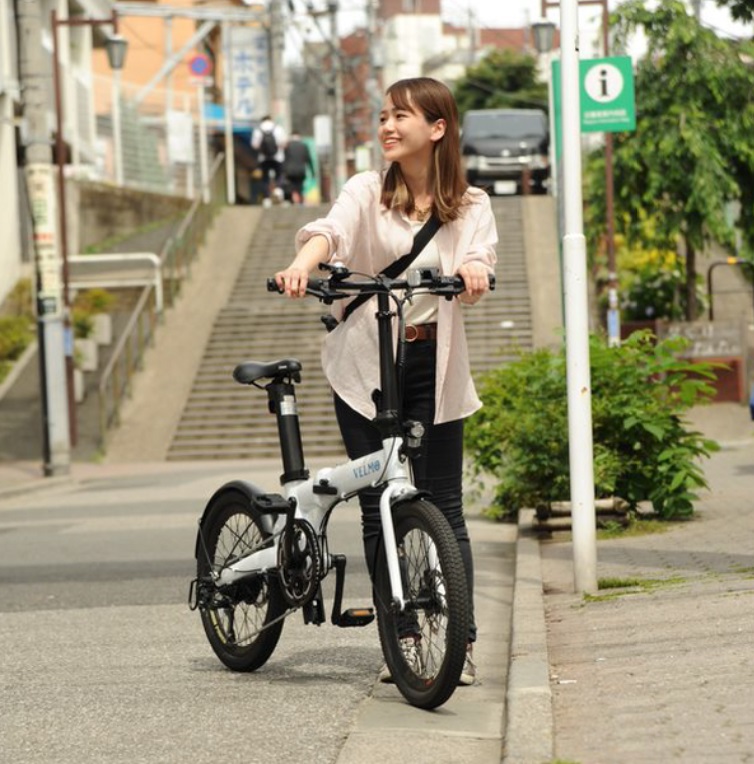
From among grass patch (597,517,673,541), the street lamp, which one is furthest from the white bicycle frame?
the street lamp

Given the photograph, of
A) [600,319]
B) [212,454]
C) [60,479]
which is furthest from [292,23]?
[60,479]

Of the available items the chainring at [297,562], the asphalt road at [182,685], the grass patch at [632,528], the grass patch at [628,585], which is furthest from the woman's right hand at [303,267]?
the grass patch at [632,528]

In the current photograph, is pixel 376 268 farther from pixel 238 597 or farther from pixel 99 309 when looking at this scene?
pixel 99 309

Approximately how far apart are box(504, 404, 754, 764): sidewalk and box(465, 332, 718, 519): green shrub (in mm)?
1270

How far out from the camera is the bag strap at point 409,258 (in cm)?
613

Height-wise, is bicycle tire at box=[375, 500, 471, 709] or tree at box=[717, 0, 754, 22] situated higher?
tree at box=[717, 0, 754, 22]


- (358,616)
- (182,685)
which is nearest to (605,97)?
(182,685)

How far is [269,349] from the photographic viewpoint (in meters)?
29.0

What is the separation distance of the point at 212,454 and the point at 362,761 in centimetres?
2067

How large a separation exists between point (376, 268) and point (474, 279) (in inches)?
18.5

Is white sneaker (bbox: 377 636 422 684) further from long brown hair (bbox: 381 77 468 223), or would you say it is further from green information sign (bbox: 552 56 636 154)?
green information sign (bbox: 552 56 636 154)

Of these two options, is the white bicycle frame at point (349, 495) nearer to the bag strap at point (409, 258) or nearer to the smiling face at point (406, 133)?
the bag strap at point (409, 258)

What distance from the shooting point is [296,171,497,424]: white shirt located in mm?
6094

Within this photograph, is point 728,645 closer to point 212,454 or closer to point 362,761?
point 362,761
